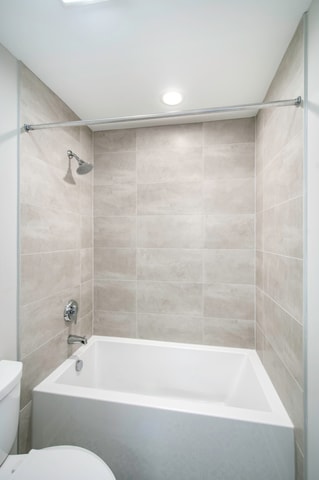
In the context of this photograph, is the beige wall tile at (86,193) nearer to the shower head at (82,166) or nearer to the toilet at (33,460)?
the shower head at (82,166)

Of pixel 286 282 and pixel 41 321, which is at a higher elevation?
pixel 286 282

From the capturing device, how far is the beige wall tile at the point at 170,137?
1887 mm

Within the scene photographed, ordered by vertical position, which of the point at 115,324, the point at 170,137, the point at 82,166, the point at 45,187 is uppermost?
the point at 170,137

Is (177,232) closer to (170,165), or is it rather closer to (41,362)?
(170,165)

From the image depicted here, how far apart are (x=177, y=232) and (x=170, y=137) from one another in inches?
32.1

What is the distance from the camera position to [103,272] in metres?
2.05

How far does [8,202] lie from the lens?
3.91 ft

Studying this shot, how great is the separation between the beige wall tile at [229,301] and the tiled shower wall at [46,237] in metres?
1.07

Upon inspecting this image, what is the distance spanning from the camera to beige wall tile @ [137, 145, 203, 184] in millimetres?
1889

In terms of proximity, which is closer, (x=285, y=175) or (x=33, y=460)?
(x=33, y=460)

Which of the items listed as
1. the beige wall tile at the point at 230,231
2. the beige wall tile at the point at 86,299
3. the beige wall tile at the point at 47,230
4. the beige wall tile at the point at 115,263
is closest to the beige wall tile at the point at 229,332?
the beige wall tile at the point at 230,231

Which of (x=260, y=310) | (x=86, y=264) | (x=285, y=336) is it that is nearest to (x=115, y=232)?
(x=86, y=264)

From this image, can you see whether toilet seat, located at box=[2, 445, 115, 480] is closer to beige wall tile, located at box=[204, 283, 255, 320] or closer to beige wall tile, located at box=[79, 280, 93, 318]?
beige wall tile, located at box=[79, 280, 93, 318]

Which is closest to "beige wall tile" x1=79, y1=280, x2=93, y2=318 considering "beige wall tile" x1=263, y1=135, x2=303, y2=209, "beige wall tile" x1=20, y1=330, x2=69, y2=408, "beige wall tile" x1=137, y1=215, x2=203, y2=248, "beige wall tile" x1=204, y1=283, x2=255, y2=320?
"beige wall tile" x1=20, y1=330, x2=69, y2=408
